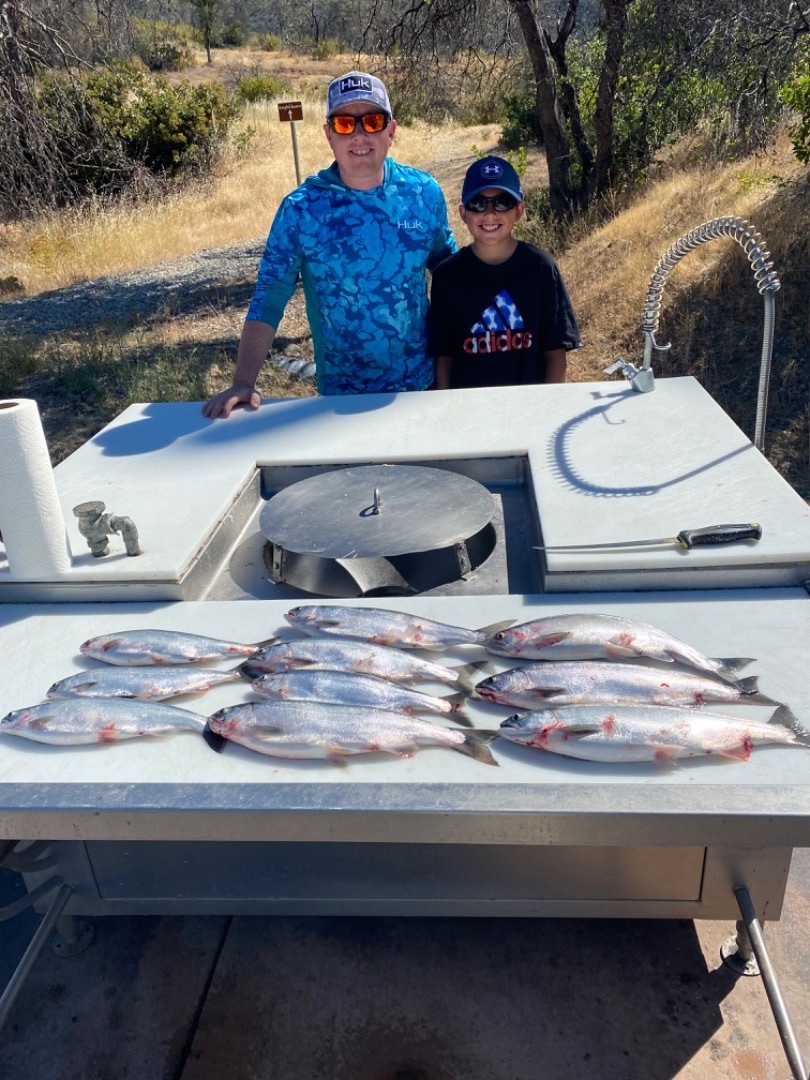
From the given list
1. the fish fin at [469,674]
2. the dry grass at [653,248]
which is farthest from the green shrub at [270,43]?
the fish fin at [469,674]

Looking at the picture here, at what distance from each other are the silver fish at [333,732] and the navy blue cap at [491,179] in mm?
2380

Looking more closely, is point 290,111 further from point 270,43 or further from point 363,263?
point 270,43

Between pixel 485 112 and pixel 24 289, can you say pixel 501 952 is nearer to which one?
pixel 24 289

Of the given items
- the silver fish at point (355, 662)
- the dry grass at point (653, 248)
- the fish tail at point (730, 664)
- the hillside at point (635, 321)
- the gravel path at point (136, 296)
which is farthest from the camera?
the gravel path at point (136, 296)

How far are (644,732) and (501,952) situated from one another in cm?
120

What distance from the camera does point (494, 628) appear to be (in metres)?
1.97

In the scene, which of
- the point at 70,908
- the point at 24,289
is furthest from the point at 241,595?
the point at 24,289

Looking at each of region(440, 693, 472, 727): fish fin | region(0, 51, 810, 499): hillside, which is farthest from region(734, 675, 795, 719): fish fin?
region(0, 51, 810, 499): hillside

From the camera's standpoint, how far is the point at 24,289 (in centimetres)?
1316

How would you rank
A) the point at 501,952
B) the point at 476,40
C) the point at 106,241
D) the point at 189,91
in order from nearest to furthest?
1. the point at 501,952
2. the point at 476,40
3. the point at 106,241
4. the point at 189,91

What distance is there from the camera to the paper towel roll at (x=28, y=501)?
6.52 ft

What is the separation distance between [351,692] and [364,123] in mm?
2363

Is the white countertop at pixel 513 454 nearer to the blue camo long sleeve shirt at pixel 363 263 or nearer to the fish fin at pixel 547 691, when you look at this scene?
the blue camo long sleeve shirt at pixel 363 263

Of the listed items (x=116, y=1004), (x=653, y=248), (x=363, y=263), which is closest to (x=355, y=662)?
(x=116, y=1004)
